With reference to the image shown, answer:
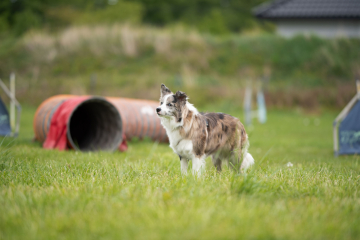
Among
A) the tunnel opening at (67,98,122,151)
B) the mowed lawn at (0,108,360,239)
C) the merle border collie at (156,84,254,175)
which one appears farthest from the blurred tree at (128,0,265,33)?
the mowed lawn at (0,108,360,239)

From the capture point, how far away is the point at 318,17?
22.3 metres

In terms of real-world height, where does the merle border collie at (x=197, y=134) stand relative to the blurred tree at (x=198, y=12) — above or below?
below

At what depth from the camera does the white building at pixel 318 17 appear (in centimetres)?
2222

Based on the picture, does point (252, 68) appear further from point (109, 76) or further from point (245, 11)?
point (245, 11)

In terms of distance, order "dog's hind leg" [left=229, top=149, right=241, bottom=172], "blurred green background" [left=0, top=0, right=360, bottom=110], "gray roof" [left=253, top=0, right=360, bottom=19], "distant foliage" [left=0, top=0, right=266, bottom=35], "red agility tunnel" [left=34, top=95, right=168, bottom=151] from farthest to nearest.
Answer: "distant foliage" [left=0, top=0, right=266, bottom=35], "gray roof" [left=253, top=0, right=360, bottom=19], "blurred green background" [left=0, top=0, right=360, bottom=110], "red agility tunnel" [left=34, top=95, right=168, bottom=151], "dog's hind leg" [left=229, top=149, right=241, bottom=172]

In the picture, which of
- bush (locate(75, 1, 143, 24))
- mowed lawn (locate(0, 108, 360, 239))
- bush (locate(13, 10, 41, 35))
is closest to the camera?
mowed lawn (locate(0, 108, 360, 239))

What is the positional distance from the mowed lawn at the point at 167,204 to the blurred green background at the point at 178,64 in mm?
12296

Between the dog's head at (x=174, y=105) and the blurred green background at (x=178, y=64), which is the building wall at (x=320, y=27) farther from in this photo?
the dog's head at (x=174, y=105)

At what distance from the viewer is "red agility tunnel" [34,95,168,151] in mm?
6504

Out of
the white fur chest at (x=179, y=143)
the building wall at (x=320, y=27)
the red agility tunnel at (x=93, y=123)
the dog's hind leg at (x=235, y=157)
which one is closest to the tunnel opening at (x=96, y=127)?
the red agility tunnel at (x=93, y=123)

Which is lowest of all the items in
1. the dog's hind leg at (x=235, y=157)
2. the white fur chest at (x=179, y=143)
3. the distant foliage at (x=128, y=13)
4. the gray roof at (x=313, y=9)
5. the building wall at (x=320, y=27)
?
the dog's hind leg at (x=235, y=157)

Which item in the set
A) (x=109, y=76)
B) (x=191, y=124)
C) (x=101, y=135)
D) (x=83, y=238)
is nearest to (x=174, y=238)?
(x=83, y=238)

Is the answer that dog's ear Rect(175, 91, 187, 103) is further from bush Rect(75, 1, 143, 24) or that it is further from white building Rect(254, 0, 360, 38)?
bush Rect(75, 1, 143, 24)

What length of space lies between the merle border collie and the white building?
63.1 ft
